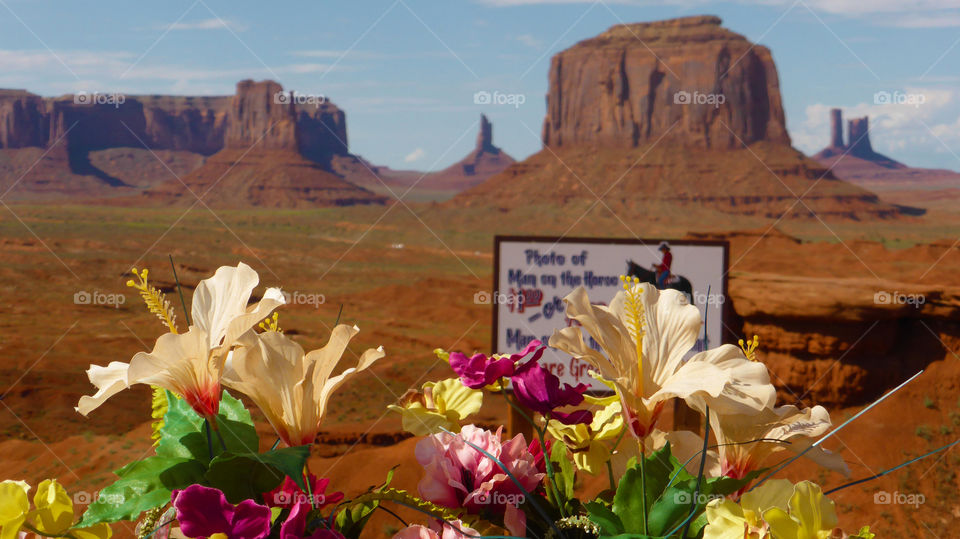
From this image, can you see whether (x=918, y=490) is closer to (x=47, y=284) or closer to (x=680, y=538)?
(x=680, y=538)

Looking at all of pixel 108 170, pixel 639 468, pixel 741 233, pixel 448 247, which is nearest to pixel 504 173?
pixel 448 247

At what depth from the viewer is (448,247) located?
36250mm

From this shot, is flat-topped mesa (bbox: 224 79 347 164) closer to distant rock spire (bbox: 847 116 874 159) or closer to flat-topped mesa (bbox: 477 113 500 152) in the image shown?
flat-topped mesa (bbox: 477 113 500 152)

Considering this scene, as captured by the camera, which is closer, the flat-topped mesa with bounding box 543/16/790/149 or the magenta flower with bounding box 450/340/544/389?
the magenta flower with bounding box 450/340/544/389

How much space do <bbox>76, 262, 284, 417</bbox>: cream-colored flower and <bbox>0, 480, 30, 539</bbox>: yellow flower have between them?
0.30ft

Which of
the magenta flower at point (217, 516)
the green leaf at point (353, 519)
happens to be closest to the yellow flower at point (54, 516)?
the magenta flower at point (217, 516)

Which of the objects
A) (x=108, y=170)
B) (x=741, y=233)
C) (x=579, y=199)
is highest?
(x=108, y=170)

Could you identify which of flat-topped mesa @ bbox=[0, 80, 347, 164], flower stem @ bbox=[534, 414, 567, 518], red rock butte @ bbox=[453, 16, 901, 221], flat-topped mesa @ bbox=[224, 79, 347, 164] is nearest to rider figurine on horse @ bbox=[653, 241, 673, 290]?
flower stem @ bbox=[534, 414, 567, 518]

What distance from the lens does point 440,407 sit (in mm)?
1022

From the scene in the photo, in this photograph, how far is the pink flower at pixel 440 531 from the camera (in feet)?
2.42

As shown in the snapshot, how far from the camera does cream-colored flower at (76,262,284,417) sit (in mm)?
730

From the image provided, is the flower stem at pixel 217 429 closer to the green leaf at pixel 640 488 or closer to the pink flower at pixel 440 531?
the pink flower at pixel 440 531

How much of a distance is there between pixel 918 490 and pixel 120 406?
32.7 ft

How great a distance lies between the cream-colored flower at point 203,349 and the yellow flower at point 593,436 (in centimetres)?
39
